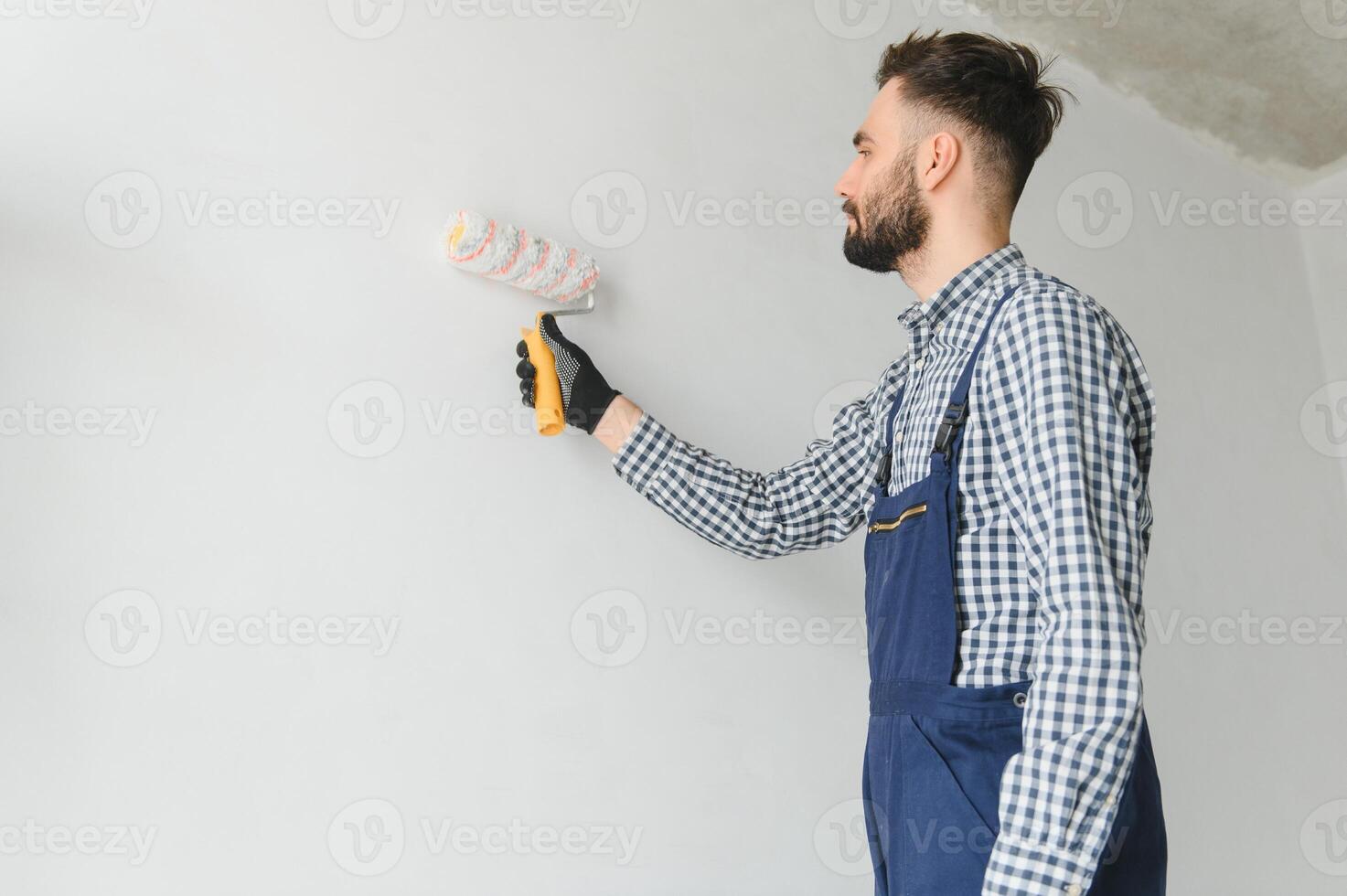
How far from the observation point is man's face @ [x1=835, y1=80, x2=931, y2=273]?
57.2 inches

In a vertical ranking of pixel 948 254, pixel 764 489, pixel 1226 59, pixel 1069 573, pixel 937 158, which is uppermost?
pixel 1226 59

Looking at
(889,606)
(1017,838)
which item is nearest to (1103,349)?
(889,606)

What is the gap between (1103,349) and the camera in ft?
3.82

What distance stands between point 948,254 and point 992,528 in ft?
1.29

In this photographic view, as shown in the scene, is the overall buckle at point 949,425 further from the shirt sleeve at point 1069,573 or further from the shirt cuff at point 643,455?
the shirt cuff at point 643,455

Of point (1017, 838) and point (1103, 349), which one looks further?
point (1103, 349)

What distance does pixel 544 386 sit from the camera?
5.75 ft

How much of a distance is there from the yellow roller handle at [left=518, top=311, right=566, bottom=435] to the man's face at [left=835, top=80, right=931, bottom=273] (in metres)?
0.51

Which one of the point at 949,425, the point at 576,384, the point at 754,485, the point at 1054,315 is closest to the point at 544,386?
the point at 576,384

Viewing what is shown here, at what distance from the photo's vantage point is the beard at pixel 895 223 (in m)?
1.45

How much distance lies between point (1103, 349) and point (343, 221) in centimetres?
120

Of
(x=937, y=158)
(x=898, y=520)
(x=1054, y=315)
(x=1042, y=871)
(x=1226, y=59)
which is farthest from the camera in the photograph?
(x=1226, y=59)

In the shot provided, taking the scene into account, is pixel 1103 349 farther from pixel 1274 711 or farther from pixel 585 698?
pixel 1274 711

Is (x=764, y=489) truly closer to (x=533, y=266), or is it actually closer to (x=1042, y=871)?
(x=533, y=266)
